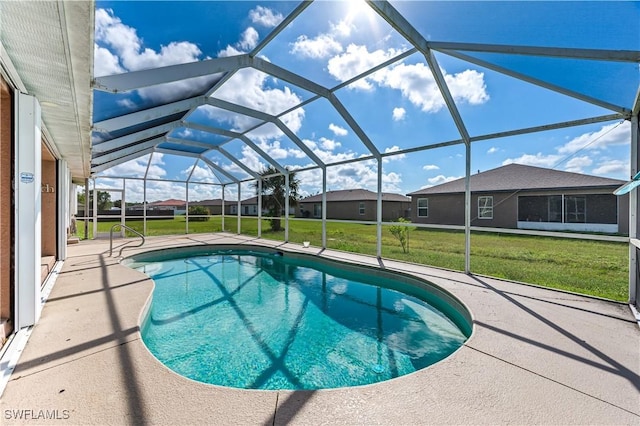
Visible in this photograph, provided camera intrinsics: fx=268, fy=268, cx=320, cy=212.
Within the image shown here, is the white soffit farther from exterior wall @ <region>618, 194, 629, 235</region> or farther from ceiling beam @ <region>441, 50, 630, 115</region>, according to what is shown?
exterior wall @ <region>618, 194, 629, 235</region>

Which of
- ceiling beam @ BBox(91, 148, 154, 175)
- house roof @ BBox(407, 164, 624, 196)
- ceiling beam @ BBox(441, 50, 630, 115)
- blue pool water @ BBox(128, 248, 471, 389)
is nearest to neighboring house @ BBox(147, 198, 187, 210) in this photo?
ceiling beam @ BBox(91, 148, 154, 175)

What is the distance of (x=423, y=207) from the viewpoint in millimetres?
16172

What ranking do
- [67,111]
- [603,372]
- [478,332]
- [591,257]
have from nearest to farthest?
[603,372] → [478,332] → [67,111] → [591,257]

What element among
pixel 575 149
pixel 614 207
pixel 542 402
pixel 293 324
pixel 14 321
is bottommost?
pixel 293 324

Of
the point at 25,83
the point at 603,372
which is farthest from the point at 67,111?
the point at 603,372

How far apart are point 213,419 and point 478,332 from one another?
108 inches

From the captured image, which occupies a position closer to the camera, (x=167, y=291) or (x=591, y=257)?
(x=167, y=291)

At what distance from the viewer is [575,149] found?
15.0 feet

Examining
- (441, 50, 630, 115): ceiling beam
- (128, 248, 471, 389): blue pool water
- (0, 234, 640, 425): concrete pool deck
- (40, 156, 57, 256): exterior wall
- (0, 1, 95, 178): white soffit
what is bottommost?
(128, 248, 471, 389): blue pool water

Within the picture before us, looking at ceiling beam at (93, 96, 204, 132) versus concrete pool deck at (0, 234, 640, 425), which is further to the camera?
ceiling beam at (93, 96, 204, 132)

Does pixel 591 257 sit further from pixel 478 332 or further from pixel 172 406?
pixel 172 406

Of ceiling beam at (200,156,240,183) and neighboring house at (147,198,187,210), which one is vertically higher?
ceiling beam at (200,156,240,183)

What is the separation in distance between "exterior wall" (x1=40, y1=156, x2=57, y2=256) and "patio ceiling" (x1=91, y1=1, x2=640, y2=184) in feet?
3.28

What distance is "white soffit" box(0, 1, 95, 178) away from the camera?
1646mm
